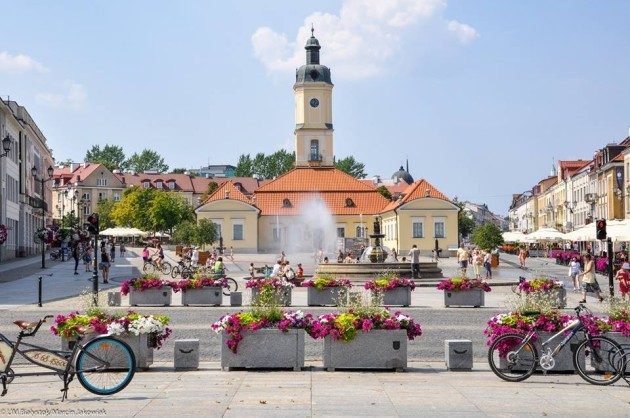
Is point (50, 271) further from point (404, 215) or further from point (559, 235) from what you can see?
point (404, 215)

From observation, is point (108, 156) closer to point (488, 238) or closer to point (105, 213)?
point (105, 213)

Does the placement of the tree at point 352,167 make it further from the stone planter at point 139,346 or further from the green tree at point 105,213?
the stone planter at point 139,346

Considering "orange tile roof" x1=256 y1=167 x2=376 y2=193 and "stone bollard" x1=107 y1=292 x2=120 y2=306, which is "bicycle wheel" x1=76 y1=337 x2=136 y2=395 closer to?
"stone bollard" x1=107 y1=292 x2=120 y2=306

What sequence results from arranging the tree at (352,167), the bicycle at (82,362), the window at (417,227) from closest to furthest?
1. the bicycle at (82,362)
2. the window at (417,227)
3. the tree at (352,167)

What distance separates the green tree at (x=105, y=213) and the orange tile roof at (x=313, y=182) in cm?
4006

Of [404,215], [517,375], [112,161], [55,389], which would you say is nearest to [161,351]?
[55,389]

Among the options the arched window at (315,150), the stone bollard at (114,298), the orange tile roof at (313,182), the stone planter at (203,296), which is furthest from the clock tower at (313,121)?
the stone bollard at (114,298)

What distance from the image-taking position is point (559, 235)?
62500mm

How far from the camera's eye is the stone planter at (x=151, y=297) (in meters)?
28.2

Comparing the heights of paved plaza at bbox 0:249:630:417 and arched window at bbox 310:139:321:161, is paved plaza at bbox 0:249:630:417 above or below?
below

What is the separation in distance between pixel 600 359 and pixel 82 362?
23.0 ft

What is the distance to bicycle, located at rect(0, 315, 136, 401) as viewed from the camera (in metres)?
11.0

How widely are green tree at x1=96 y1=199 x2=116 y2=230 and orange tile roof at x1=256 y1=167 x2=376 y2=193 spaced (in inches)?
1577

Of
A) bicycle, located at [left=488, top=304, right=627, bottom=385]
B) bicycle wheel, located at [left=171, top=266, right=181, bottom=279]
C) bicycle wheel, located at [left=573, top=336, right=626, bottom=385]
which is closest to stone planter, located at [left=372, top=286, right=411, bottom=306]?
bicycle, located at [left=488, top=304, right=627, bottom=385]
